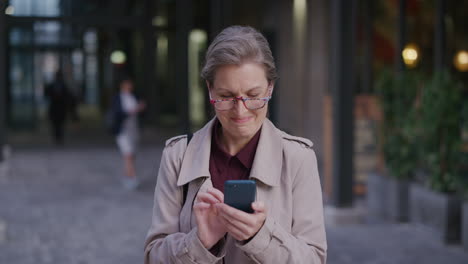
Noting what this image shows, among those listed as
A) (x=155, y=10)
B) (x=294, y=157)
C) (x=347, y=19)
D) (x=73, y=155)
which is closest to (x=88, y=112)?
(x=155, y=10)

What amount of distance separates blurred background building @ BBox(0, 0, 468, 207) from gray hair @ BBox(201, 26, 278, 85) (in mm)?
218

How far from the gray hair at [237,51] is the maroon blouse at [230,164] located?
0.82 feet

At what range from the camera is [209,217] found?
1.99 meters

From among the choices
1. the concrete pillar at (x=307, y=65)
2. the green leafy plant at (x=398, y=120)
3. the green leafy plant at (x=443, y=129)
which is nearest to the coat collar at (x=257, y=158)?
the green leafy plant at (x=443, y=129)

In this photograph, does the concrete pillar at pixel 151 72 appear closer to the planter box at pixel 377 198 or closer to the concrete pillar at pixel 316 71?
the concrete pillar at pixel 316 71

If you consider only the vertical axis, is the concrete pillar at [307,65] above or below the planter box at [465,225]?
above

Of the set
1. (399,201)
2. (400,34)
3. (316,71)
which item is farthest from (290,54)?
(399,201)

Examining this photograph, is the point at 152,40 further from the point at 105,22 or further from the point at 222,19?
the point at 222,19

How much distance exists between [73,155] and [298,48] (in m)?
5.69

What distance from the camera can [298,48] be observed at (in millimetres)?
14766

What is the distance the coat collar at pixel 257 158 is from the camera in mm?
2156

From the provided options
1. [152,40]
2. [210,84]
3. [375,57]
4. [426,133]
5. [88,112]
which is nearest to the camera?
[210,84]

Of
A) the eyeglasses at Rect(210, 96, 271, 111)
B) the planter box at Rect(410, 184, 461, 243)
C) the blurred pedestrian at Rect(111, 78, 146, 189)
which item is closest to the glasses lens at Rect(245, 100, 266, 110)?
the eyeglasses at Rect(210, 96, 271, 111)

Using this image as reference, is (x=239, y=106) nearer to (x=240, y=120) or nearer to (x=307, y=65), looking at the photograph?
(x=240, y=120)
